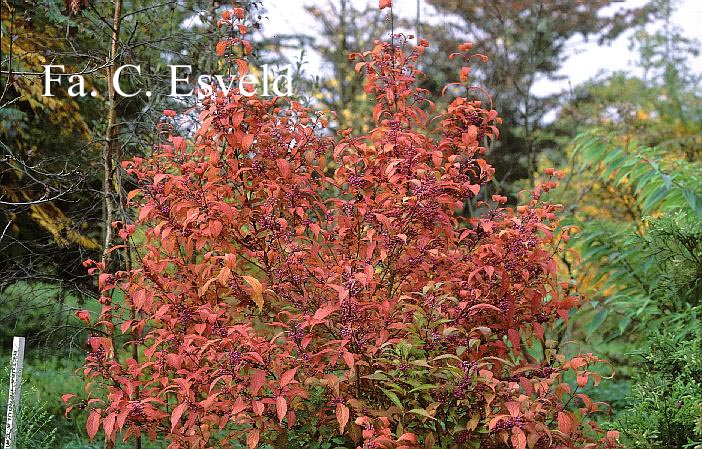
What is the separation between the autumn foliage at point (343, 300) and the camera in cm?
261

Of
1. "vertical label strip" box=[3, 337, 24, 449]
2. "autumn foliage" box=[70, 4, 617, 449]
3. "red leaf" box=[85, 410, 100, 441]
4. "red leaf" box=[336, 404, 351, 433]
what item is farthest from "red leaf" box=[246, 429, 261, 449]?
"vertical label strip" box=[3, 337, 24, 449]

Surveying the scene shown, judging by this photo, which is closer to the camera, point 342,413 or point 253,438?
point 342,413

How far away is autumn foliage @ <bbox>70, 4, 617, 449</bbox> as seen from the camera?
8.57ft

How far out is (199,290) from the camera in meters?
2.86

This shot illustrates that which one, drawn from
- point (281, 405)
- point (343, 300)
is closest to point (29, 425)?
point (281, 405)

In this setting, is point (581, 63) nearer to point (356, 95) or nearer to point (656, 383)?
point (356, 95)

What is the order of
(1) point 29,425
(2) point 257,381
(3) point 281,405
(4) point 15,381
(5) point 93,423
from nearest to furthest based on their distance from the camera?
(3) point 281,405 → (2) point 257,381 → (5) point 93,423 → (4) point 15,381 → (1) point 29,425

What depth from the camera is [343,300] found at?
2562 millimetres

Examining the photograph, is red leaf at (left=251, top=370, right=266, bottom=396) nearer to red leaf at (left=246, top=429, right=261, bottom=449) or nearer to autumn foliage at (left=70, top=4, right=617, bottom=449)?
autumn foliage at (left=70, top=4, right=617, bottom=449)

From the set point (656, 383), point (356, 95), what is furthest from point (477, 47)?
point (656, 383)

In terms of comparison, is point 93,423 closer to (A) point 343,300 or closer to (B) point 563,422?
(A) point 343,300

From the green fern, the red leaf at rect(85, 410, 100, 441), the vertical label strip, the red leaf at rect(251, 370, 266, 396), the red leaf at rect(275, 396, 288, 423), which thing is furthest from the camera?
the green fern

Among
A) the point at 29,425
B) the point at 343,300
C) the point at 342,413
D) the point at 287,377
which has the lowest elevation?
the point at 29,425

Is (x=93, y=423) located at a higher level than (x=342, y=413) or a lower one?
lower
